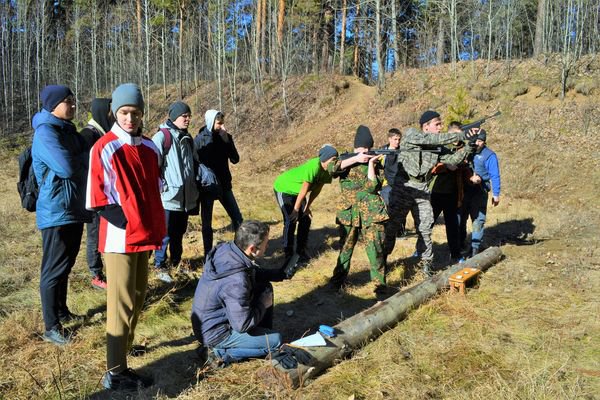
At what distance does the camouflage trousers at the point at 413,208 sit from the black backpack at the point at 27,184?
3.79 metres

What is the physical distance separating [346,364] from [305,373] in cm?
43

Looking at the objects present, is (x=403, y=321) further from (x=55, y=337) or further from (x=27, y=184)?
(x=27, y=184)

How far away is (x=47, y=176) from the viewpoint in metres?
3.64

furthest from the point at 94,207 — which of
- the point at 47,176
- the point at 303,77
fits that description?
the point at 303,77

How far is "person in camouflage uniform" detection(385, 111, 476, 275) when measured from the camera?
5.44m

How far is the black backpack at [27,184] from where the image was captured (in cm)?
380

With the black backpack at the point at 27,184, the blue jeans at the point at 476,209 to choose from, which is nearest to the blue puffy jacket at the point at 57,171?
the black backpack at the point at 27,184

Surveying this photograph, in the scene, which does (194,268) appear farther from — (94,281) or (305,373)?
(305,373)

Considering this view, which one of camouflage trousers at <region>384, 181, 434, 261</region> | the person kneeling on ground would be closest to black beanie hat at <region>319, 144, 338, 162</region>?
camouflage trousers at <region>384, 181, 434, 261</region>

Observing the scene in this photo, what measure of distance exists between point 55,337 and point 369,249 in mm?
3082

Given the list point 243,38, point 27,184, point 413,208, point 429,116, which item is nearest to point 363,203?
point 413,208

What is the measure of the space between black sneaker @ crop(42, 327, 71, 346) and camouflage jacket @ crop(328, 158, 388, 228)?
289cm

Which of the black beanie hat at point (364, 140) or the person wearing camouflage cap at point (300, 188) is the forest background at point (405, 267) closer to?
the person wearing camouflage cap at point (300, 188)

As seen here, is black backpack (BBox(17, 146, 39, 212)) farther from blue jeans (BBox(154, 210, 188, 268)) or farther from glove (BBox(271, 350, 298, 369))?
glove (BBox(271, 350, 298, 369))
